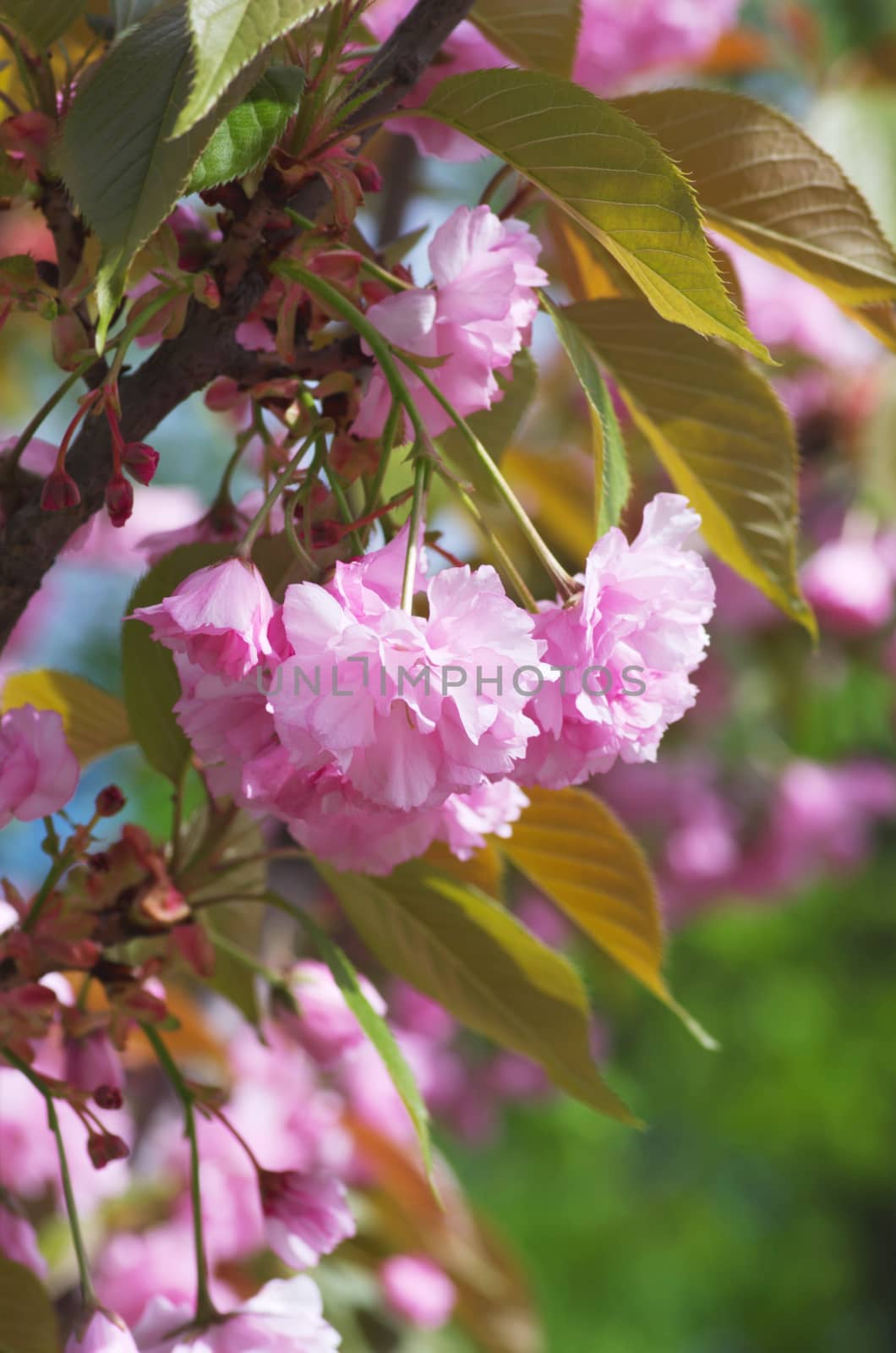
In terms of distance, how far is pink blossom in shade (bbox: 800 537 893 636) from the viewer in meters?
1.70

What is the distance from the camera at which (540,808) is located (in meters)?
0.56

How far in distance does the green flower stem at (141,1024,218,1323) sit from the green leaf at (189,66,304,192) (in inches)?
12.8

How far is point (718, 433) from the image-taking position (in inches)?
21.1

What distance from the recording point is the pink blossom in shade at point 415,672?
1.15ft

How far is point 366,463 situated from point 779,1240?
6.91 meters

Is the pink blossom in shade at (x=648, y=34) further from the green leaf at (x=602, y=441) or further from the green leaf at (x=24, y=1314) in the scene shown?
the green leaf at (x=24, y=1314)

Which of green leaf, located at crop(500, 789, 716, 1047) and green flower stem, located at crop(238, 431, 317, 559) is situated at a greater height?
green flower stem, located at crop(238, 431, 317, 559)

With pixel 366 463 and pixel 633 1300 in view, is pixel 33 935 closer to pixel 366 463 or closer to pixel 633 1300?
pixel 366 463

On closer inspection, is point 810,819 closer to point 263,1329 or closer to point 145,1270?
point 145,1270

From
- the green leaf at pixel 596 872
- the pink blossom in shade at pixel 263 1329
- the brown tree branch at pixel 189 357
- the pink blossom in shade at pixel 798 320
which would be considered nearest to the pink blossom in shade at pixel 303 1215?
the pink blossom in shade at pixel 263 1329

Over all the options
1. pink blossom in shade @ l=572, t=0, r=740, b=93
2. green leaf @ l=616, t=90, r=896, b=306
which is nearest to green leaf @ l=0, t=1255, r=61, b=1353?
green leaf @ l=616, t=90, r=896, b=306

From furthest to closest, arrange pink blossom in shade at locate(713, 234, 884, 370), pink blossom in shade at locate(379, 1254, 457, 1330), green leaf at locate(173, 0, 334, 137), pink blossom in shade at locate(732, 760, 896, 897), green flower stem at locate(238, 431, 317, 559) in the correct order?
pink blossom in shade at locate(732, 760, 896, 897)
pink blossom in shade at locate(713, 234, 884, 370)
pink blossom in shade at locate(379, 1254, 457, 1330)
green flower stem at locate(238, 431, 317, 559)
green leaf at locate(173, 0, 334, 137)

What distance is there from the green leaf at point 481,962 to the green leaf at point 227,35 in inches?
12.5

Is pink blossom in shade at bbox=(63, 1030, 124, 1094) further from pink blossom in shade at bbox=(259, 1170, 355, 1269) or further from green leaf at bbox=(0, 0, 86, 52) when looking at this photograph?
green leaf at bbox=(0, 0, 86, 52)
